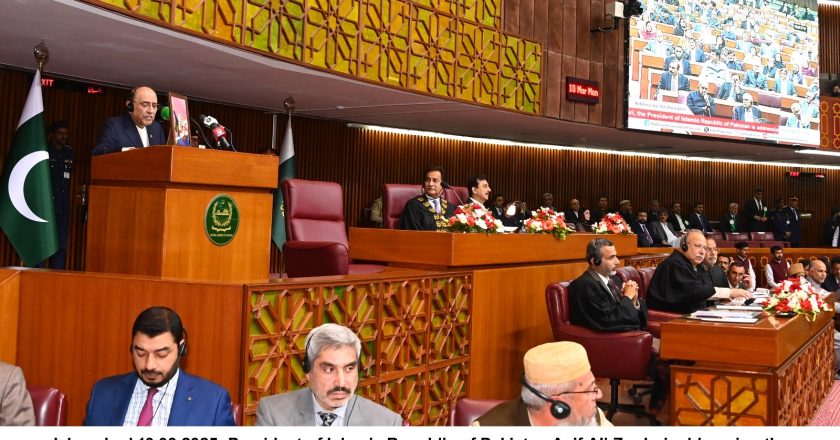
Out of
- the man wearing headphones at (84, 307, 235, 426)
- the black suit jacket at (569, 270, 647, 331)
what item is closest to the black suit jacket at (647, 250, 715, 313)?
the black suit jacket at (569, 270, 647, 331)

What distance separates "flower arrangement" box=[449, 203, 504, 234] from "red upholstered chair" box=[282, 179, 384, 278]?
1.78 feet

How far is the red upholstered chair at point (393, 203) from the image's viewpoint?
639cm

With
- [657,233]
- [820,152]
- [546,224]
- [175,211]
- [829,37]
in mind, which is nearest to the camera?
[175,211]

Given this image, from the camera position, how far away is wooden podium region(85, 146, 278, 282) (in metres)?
3.69

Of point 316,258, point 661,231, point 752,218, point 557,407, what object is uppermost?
point 752,218

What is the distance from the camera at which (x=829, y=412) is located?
243 inches

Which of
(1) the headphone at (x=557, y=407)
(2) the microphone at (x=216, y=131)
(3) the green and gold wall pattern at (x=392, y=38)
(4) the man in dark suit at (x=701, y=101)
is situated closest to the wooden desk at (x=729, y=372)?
(1) the headphone at (x=557, y=407)

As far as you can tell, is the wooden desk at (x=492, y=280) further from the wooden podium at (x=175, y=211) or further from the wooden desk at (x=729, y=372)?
the wooden podium at (x=175, y=211)

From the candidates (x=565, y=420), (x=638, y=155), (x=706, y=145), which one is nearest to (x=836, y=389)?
(x=565, y=420)

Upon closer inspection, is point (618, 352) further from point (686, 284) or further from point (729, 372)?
point (686, 284)

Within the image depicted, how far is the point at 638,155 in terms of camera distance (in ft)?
50.9

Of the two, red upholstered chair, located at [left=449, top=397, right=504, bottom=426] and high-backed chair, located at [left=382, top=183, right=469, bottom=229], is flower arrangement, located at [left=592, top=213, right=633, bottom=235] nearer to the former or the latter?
high-backed chair, located at [left=382, top=183, right=469, bottom=229]

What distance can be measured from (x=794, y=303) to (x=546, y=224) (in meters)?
1.80

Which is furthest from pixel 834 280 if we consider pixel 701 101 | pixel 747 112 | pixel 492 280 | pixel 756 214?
pixel 756 214
